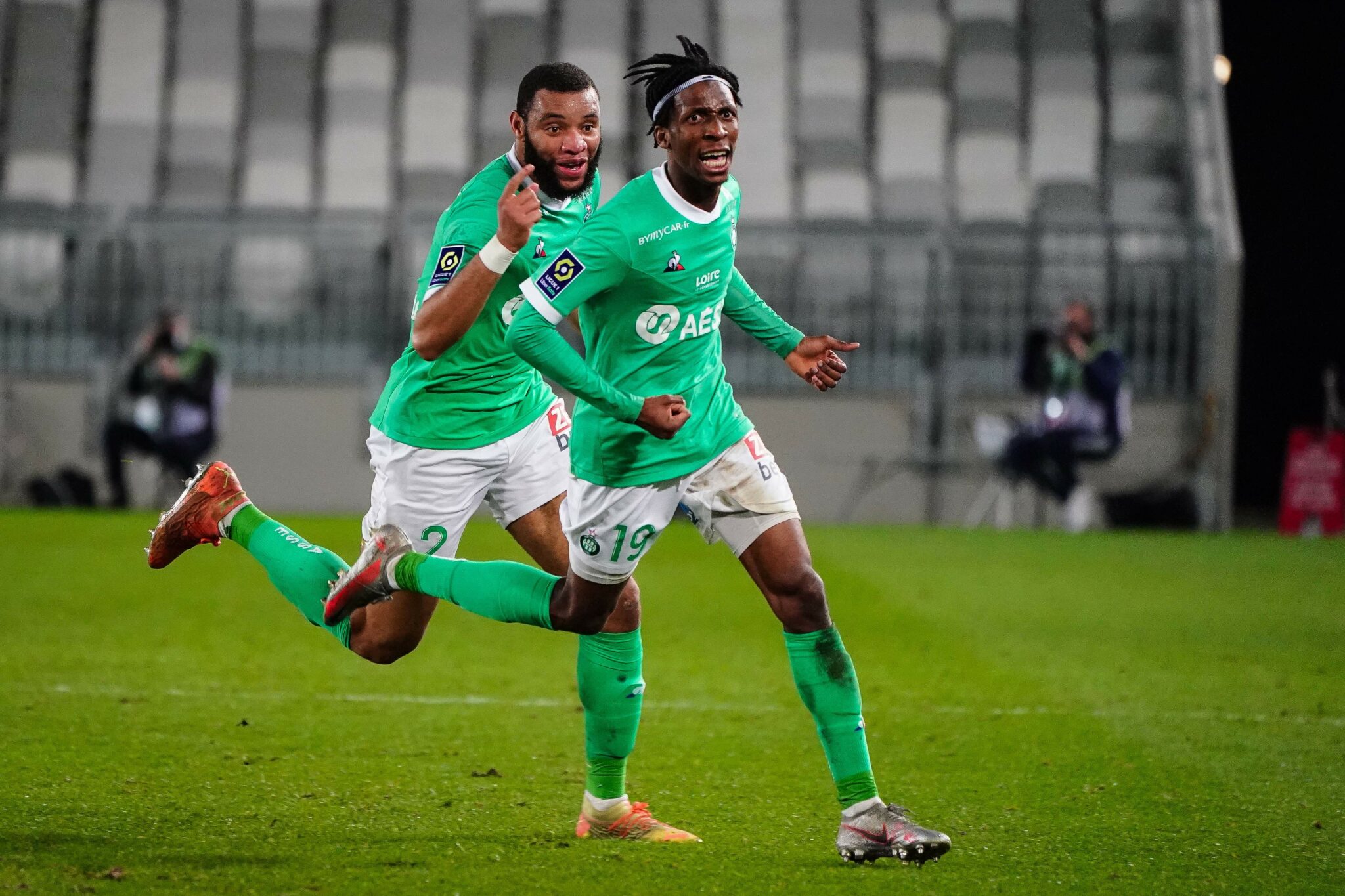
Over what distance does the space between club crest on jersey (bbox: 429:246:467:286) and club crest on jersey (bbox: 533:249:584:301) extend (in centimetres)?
60

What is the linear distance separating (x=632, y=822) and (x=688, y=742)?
142cm

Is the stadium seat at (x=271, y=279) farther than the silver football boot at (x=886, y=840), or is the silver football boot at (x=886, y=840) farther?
the stadium seat at (x=271, y=279)

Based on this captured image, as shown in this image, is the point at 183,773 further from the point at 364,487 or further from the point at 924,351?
the point at 924,351

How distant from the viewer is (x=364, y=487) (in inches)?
604

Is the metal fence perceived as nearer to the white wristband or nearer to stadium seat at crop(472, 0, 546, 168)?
stadium seat at crop(472, 0, 546, 168)

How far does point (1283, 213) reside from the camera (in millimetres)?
17531

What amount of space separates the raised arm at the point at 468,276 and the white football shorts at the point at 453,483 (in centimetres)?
37

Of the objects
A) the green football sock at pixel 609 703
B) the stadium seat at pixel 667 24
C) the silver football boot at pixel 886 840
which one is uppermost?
the stadium seat at pixel 667 24

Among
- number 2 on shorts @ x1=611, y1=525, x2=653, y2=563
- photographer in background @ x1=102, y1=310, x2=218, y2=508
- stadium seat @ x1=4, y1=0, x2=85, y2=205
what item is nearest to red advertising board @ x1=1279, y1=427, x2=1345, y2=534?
photographer in background @ x1=102, y1=310, x2=218, y2=508

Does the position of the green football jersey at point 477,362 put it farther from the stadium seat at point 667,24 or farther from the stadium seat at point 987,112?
the stadium seat at point 667,24

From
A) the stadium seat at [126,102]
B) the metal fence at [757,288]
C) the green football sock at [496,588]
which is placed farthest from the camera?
the stadium seat at [126,102]

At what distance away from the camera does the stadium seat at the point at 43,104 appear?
17.3 metres

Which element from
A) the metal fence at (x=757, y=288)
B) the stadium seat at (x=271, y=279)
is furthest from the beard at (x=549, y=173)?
the stadium seat at (x=271, y=279)

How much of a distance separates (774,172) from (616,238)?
44.1 feet
